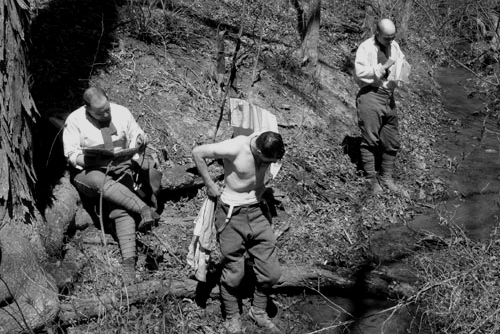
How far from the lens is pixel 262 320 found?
5148mm

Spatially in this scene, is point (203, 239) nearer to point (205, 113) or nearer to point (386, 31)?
point (205, 113)

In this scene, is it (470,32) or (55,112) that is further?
(470,32)

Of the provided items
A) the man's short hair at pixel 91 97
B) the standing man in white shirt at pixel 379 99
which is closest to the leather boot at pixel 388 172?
the standing man in white shirt at pixel 379 99

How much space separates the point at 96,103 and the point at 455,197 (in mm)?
4578

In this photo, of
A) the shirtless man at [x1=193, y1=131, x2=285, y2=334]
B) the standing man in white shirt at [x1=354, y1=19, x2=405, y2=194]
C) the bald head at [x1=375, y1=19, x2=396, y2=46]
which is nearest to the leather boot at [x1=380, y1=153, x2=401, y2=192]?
the standing man in white shirt at [x1=354, y1=19, x2=405, y2=194]

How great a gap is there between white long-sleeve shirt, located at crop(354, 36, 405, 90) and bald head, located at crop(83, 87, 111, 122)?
9.63ft

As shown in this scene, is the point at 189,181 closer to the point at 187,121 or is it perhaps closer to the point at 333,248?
the point at 187,121

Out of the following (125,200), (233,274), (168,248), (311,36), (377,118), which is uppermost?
(311,36)

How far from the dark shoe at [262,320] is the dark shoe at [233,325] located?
0.15 metres

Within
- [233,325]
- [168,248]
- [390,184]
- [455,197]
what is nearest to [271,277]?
[233,325]

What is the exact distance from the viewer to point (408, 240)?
671 cm

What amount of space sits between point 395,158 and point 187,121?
2718 millimetres

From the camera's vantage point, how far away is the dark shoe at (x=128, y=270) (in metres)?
5.17

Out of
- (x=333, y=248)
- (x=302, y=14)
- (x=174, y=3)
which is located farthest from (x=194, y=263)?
(x=302, y=14)
